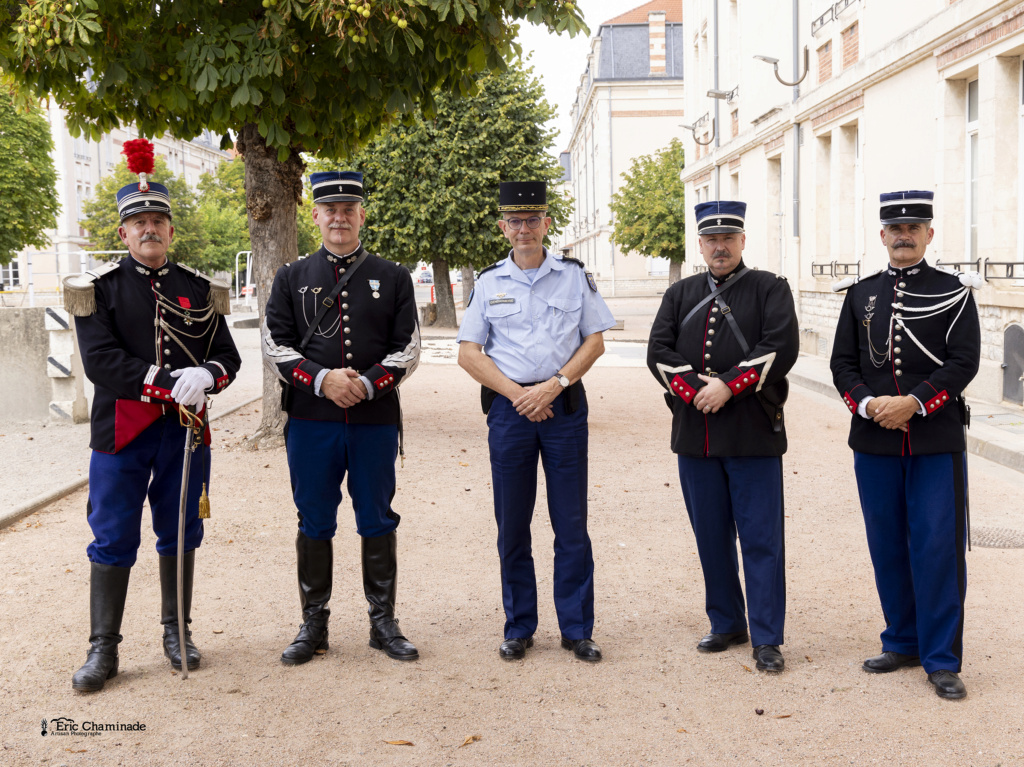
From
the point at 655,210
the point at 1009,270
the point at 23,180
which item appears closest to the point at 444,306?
the point at 655,210

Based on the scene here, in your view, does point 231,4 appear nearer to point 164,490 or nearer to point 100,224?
point 164,490

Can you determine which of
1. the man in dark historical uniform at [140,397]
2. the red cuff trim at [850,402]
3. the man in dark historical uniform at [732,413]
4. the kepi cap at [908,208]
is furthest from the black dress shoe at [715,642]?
the man in dark historical uniform at [140,397]

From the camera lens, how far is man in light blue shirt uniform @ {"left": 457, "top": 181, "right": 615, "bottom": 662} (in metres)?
4.71

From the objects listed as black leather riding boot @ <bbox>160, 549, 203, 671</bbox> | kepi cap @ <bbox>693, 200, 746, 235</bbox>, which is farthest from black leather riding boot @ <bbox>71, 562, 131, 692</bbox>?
kepi cap @ <bbox>693, 200, 746, 235</bbox>

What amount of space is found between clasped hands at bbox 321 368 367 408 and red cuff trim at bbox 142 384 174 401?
0.68m

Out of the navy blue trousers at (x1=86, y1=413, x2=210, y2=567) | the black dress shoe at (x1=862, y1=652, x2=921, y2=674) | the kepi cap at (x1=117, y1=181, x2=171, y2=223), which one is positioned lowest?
the black dress shoe at (x1=862, y1=652, x2=921, y2=674)

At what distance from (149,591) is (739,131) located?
24.1 m

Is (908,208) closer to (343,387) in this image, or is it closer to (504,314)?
(504,314)

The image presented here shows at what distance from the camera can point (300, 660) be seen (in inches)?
181

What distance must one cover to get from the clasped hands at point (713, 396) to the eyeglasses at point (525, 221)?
1.10 m

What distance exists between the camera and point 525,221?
477 centimetres

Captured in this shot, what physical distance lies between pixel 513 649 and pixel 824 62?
708 inches

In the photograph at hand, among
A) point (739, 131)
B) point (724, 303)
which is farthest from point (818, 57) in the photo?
point (724, 303)

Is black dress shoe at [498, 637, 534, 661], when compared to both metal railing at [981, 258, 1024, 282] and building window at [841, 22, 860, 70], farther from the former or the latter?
building window at [841, 22, 860, 70]
